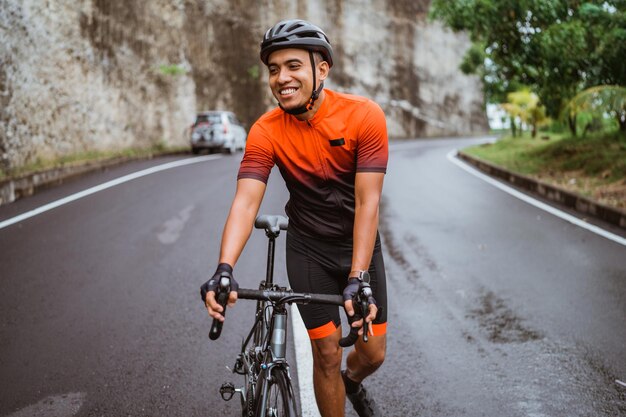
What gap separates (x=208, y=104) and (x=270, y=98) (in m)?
5.33

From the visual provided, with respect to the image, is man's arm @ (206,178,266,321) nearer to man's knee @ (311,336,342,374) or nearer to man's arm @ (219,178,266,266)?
man's arm @ (219,178,266,266)

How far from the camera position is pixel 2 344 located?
4598mm

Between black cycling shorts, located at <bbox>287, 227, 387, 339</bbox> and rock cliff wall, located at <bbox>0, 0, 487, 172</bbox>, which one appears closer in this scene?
black cycling shorts, located at <bbox>287, 227, 387, 339</bbox>

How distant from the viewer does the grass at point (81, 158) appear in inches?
547

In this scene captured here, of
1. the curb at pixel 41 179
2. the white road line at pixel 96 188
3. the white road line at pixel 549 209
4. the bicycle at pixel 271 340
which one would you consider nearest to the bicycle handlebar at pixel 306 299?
the bicycle at pixel 271 340

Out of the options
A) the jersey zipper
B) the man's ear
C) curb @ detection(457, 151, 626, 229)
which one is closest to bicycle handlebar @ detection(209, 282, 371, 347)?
the jersey zipper

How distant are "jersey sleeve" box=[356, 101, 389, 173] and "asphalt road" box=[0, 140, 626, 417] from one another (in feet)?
5.48

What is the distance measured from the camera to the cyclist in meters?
2.62

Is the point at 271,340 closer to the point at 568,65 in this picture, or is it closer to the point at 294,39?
the point at 294,39

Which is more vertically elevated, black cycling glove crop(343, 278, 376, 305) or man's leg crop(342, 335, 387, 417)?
black cycling glove crop(343, 278, 376, 305)

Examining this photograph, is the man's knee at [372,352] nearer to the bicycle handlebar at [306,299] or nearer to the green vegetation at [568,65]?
the bicycle handlebar at [306,299]

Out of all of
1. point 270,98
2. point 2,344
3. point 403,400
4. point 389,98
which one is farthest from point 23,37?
point 389,98

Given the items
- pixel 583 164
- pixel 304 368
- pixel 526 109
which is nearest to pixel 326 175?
pixel 304 368

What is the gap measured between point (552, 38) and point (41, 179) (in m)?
11.4
